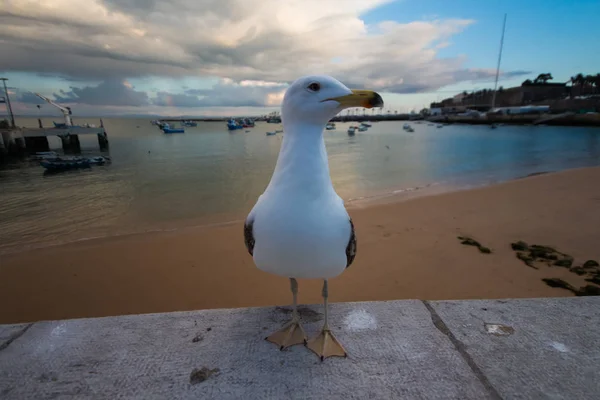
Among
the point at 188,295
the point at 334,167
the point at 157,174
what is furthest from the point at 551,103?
the point at 188,295

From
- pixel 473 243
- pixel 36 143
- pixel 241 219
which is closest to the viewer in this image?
pixel 473 243

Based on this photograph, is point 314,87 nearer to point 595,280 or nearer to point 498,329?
point 498,329

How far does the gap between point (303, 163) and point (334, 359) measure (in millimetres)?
1273

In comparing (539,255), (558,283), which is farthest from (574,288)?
(539,255)

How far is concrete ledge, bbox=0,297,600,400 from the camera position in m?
1.74

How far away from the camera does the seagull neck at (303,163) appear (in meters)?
1.90

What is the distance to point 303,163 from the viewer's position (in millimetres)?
1924

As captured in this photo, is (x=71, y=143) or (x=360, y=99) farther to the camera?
(x=71, y=143)

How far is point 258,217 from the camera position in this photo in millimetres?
1968

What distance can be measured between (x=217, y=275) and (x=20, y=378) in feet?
11.5

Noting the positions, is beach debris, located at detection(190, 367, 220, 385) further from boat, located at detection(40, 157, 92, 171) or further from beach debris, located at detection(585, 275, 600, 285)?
boat, located at detection(40, 157, 92, 171)

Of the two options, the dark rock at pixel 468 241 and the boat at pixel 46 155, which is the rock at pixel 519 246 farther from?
the boat at pixel 46 155

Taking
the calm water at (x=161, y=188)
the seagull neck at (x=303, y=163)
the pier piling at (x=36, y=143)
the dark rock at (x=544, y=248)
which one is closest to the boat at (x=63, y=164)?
the calm water at (x=161, y=188)

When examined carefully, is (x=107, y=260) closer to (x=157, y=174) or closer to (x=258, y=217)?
(x=258, y=217)
